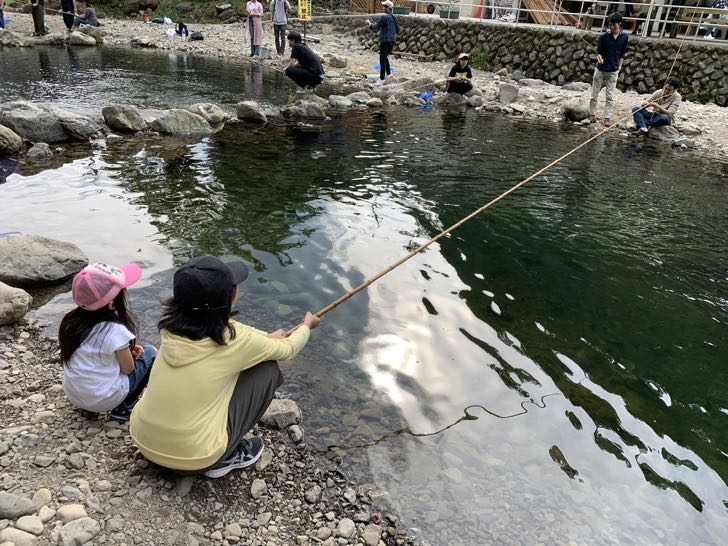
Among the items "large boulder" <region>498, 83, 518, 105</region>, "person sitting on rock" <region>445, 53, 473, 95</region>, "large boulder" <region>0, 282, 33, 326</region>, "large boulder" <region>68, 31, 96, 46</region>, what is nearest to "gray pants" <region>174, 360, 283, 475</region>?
"large boulder" <region>0, 282, 33, 326</region>

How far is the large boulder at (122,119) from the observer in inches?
395

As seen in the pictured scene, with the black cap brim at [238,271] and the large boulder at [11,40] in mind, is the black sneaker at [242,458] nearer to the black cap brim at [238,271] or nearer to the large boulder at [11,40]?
the black cap brim at [238,271]

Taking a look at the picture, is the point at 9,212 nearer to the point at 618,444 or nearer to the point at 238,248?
the point at 238,248

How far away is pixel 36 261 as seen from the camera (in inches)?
194

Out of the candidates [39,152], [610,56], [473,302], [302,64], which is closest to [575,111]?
[610,56]

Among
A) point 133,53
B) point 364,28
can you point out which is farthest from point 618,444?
point 364,28

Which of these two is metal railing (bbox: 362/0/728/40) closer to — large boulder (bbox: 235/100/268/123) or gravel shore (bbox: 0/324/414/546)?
large boulder (bbox: 235/100/268/123)

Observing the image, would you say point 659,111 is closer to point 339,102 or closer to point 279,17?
point 339,102

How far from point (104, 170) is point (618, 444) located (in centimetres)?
782

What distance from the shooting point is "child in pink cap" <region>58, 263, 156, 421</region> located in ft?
9.48

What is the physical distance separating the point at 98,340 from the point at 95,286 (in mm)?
343

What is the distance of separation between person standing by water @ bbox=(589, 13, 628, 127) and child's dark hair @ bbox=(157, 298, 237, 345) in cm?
1324

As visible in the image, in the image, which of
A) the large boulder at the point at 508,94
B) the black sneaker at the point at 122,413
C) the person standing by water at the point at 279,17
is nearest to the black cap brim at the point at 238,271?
the black sneaker at the point at 122,413

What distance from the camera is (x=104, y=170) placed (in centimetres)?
816
